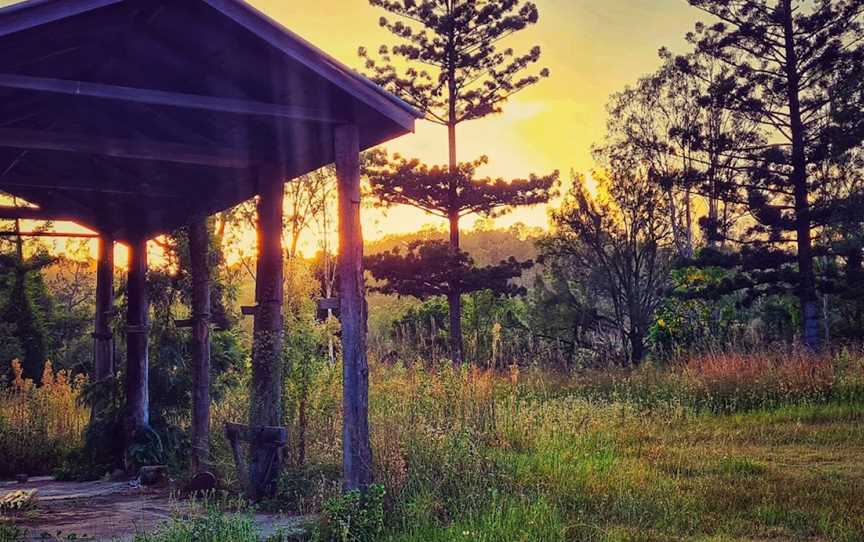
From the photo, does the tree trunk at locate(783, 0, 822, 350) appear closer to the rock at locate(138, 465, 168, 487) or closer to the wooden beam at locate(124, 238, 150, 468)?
the wooden beam at locate(124, 238, 150, 468)

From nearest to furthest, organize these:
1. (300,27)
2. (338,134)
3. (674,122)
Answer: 1. (338,134)
2. (300,27)
3. (674,122)

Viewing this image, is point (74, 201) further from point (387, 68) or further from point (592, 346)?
point (387, 68)

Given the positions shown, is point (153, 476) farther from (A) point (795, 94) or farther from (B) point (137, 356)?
(A) point (795, 94)

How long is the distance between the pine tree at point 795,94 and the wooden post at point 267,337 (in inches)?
575

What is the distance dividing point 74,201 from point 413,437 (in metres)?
5.56

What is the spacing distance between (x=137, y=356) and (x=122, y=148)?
3.95 metres

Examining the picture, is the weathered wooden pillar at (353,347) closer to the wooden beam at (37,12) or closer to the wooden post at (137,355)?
the wooden beam at (37,12)

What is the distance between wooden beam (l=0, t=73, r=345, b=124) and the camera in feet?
17.0

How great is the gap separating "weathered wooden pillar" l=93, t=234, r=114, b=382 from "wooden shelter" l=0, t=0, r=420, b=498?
2.18 metres

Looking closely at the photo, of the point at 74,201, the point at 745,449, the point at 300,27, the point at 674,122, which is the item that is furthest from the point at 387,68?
the point at 745,449

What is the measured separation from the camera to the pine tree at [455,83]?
2441cm

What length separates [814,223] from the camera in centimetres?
1883

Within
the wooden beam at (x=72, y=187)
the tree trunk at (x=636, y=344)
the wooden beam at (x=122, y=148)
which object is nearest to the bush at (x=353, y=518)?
the wooden beam at (x=122, y=148)

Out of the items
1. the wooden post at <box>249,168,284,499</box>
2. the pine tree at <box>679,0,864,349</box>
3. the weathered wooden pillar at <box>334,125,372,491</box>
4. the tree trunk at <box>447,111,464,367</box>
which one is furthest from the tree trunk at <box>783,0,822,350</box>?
the weathered wooden pillar at <box>334,125,372,491</box>
